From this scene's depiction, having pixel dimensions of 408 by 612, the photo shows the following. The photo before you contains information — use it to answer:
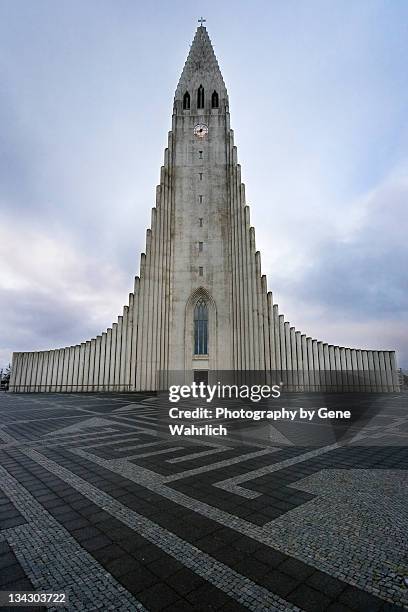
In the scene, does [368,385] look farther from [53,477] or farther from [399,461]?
[53,477]

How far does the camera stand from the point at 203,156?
39.9 meters

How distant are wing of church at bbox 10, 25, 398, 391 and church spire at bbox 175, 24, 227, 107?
8.10 meters

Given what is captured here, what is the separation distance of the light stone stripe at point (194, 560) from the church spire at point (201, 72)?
158ft

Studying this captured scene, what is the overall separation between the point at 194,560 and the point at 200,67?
5419cm

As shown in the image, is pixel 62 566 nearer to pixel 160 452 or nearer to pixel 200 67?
pixel 160 452

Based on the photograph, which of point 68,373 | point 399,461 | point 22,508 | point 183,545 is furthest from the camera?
point 68,373

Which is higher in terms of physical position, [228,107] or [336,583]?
[228,107]

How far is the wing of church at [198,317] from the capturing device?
34.2 metres

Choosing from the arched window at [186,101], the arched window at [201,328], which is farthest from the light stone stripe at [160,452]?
the arched window at [186,101]

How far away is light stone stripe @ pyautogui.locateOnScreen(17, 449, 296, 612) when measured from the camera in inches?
108

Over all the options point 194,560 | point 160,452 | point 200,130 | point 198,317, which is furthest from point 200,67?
point 194,560

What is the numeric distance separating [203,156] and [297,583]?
42.7m

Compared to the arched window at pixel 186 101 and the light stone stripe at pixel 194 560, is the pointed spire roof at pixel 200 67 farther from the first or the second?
the light stone stripe at pixel 194 560

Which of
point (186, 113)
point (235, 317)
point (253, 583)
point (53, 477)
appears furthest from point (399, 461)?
point (186, 113)
